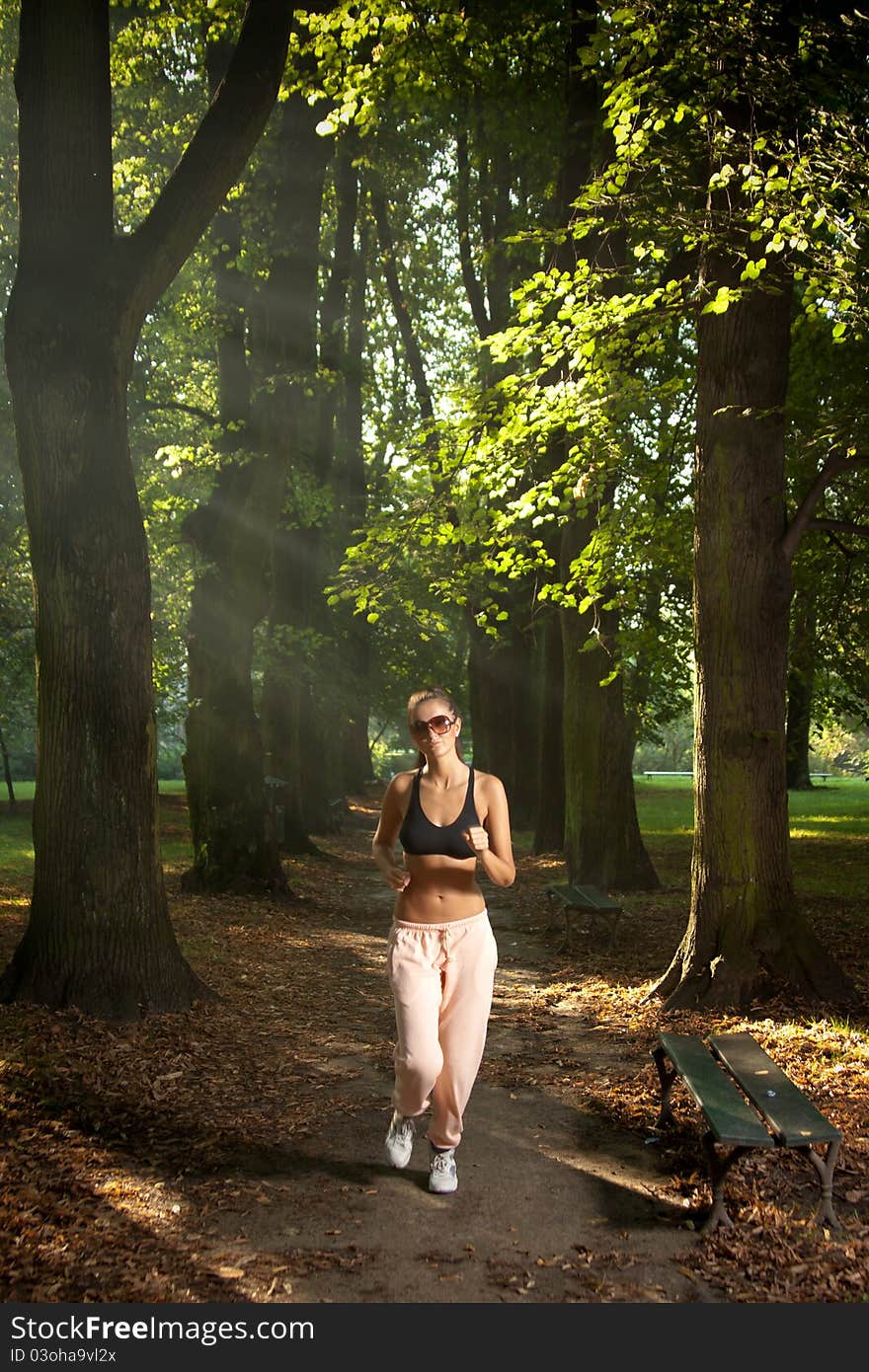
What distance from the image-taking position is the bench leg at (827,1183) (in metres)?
5.11

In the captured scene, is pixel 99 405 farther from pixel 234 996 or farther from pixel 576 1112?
pixel 576 1112

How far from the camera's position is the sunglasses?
17.6 feet

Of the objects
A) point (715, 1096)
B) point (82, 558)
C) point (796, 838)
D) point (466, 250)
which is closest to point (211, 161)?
point (82, 558)

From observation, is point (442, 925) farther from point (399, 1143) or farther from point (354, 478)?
point (354, 478)

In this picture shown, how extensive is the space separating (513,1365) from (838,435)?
724 centimetres

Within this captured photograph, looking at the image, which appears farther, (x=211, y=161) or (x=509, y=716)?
(x=509, y=716)

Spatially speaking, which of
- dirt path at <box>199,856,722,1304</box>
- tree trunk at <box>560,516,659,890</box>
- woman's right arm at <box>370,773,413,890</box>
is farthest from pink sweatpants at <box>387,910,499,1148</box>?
tree trunk at <box>560,516,659,890</box>

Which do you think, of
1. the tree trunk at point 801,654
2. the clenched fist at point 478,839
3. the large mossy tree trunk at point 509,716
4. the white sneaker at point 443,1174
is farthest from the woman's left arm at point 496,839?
the large mossy tree trunk at point 509,716

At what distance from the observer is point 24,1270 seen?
459 cm

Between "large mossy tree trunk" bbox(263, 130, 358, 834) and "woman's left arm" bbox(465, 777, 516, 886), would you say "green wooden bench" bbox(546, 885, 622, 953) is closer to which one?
"woman's left arm" bbox(465, 777, 516, 886)

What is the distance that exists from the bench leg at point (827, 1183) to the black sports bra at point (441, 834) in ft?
6.27

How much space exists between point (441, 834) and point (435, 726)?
1.54ft

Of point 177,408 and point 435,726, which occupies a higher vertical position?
point 177,408

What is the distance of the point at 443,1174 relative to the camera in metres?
5.52
